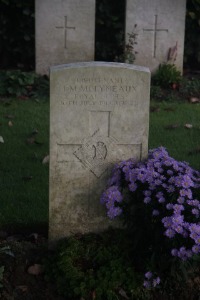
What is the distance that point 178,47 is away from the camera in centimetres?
857

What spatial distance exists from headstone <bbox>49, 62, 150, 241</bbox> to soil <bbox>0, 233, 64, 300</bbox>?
0.16 meters

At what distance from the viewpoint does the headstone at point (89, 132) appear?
3.78 metres

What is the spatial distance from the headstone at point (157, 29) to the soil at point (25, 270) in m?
4.85

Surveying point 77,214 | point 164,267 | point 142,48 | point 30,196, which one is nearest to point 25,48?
→ point 142,48

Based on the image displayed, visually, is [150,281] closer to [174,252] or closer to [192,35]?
[174,252]

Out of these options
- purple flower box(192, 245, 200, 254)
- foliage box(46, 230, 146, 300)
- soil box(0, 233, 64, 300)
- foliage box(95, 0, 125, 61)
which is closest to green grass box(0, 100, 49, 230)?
soil box(0, 233, 64, 300)

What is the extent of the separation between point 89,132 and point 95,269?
2.84 ft

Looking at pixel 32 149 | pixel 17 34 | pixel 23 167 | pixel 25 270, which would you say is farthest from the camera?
pixel 17 34

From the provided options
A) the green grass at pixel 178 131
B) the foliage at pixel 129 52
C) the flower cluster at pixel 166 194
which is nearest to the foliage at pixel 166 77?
the foliage at pixel 129 52

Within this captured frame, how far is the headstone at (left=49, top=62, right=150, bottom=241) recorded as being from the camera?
3.78 meters

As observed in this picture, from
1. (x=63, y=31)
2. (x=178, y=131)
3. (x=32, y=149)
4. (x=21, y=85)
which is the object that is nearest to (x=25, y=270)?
(x=32, y=149)

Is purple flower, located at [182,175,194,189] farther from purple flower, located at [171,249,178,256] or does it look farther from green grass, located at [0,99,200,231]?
green grass, located at [0,99,200,231]

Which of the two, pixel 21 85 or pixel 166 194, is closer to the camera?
pixel 166 194

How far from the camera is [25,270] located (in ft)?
12.5
